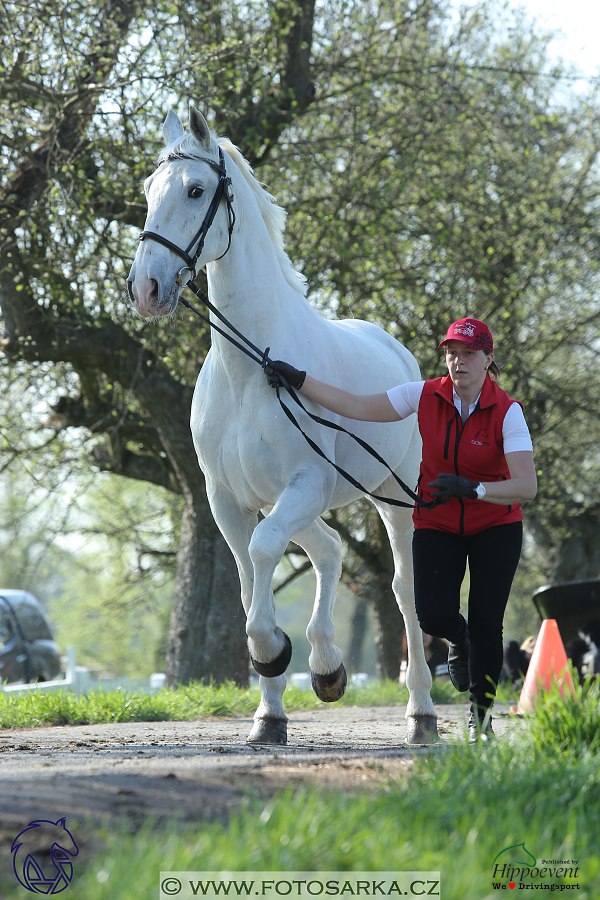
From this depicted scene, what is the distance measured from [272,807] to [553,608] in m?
7.11

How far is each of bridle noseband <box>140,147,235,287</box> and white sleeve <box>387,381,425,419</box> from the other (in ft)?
3.93

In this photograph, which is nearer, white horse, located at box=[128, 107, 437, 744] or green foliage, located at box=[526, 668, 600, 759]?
green foliage, located at box=[526, 668, 600, 759]

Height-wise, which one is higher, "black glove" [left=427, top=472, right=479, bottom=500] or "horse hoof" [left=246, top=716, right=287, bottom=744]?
"black glove" [left=427, top=472, right=479, bottom=500]

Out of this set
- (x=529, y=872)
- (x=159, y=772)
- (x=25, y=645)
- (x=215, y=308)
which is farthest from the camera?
(x=25, y=645)

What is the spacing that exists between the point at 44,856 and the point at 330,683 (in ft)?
9.43

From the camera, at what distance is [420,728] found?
5227 millimetres

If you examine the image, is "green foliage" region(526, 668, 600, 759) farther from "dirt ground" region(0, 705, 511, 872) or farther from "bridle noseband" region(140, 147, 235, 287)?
"bridle noseband" region(140, 147, 235, 287)

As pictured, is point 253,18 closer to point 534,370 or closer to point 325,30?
point 325,30

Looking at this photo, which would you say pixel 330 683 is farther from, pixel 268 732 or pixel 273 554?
pixel 273 554

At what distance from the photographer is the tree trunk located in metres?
9.02

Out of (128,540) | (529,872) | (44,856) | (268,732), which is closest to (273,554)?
(268,732)

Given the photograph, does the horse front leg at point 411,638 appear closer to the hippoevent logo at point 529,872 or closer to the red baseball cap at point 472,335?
the red baseball cap at point 472,335

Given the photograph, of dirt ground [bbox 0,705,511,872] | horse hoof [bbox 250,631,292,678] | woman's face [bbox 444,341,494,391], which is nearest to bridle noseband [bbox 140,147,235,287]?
woman's face [bbox 444,341,494,391]

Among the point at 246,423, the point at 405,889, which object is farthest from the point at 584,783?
the point at 246,423
